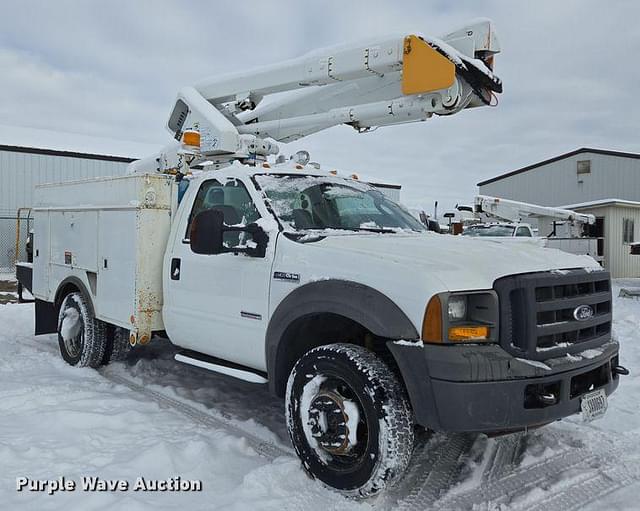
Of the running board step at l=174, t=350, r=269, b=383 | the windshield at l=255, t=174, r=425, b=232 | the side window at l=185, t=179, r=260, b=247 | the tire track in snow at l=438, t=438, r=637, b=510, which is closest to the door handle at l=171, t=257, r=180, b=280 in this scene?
the side window at l=185, t=179, r=260, b=247

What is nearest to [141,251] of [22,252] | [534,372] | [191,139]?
[191,139]

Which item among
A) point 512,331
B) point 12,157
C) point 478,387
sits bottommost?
point 478,387

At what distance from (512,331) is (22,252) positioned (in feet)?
64.2

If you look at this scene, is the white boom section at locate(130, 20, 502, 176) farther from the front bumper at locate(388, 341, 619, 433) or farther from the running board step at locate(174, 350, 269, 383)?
the front bumper at locate(388, 341, 619, 433)

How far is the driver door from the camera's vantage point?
13.6ft

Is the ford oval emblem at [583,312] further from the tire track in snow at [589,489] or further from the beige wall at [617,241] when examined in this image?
the beige wall at [617,241]

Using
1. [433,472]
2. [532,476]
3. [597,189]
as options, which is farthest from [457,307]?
[597,189]

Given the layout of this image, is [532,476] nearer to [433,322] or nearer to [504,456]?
[504,456]

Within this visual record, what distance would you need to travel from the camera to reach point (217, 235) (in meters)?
3.97

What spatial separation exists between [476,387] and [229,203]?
2545 mm

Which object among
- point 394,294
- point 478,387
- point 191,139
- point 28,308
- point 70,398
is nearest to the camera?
point 478,387

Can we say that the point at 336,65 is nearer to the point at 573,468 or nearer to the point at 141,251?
the point at 141,251

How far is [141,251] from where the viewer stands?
5133 millimetres

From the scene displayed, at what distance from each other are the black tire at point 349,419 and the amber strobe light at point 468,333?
456mm
